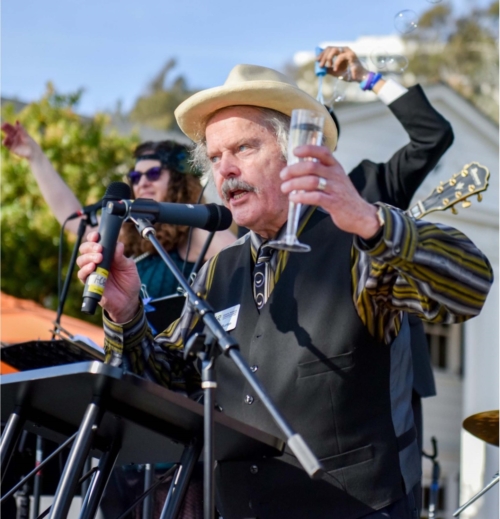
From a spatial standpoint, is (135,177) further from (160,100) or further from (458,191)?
(160,100)

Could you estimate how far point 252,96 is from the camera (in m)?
2.85

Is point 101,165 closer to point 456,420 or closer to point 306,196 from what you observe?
point 456,420

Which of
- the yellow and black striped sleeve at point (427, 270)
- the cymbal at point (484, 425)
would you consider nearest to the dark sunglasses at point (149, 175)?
the cymbal at point (484, 425)

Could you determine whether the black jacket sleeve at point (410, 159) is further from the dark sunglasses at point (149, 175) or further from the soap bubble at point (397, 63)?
the dark sunglasses at point (149, 175)

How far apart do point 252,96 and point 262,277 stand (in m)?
0.61

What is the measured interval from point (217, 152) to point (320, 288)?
2.04 feet

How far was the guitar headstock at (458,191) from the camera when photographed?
399 cm

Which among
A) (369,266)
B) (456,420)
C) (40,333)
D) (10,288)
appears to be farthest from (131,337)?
(456,420)

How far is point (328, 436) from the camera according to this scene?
93.7 inches

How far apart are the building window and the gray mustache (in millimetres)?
9904

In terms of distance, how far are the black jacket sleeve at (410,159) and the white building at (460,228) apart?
2.88 m

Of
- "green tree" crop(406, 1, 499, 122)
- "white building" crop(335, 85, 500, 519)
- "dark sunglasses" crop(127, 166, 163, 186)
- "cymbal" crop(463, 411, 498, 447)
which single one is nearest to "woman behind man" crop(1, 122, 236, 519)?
"dark sunglasses" crop(127, 166, 163, 186)

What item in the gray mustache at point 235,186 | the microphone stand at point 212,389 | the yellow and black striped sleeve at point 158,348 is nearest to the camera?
the microphone stand at point 212,389

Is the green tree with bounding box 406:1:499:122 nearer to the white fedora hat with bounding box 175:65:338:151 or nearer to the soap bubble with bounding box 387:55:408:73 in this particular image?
the soap bubble with bounding box 387:55:408:73
